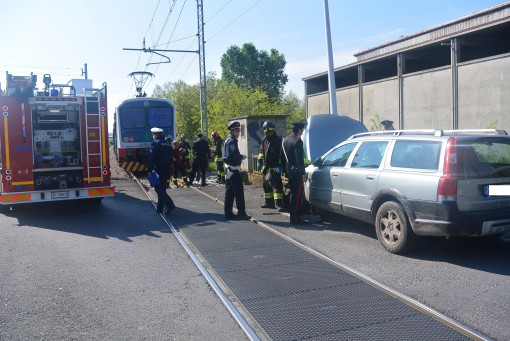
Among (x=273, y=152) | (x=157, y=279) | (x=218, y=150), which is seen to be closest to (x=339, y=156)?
(x=273, y=152)

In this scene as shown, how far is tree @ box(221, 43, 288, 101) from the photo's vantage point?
7012cm

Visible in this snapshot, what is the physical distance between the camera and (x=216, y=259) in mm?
7160

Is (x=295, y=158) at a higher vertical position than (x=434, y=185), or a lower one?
higher

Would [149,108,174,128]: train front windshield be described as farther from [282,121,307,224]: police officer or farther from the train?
[282,121,307,224]: police officer

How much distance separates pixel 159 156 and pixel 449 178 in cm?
656

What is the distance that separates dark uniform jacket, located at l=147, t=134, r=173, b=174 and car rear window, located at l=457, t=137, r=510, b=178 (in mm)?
6502

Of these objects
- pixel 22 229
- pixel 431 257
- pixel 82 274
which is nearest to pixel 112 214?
pixel 22 229

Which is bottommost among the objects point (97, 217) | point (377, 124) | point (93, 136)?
point (97, 217)

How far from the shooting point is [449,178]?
639 centimetres

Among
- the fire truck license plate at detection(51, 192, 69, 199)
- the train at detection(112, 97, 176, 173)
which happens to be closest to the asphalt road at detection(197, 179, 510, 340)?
the fire truck license plate at detection(51, 192, 69, 199)

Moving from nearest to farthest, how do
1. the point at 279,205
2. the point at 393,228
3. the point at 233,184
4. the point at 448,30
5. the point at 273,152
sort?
the point at 393,228 → the point at 233,184 → the point at 273,152 → the point at 279,205 → the point at 448,30

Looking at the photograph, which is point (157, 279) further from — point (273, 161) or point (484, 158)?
point (273, 161)

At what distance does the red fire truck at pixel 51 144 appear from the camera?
436 inches

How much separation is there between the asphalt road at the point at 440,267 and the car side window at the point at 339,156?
1.16 metres
